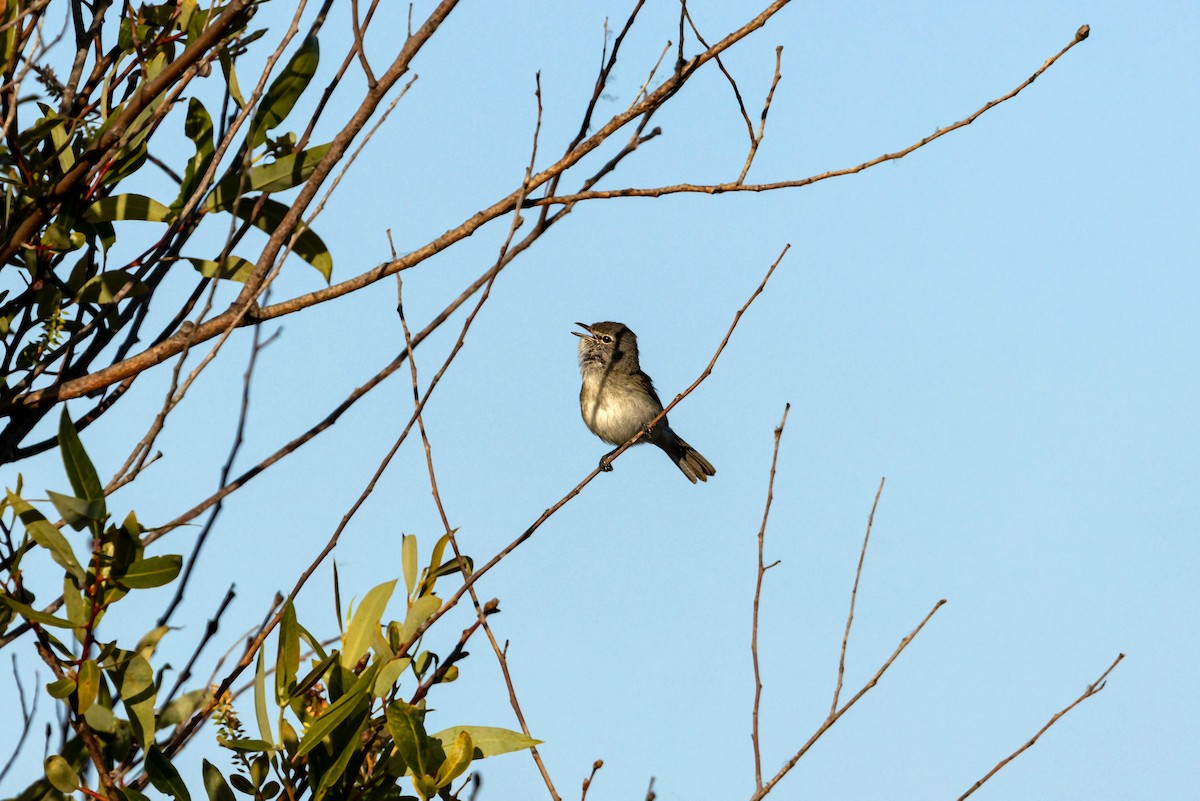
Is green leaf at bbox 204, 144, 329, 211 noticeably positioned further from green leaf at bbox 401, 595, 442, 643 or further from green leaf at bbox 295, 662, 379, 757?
green leaf at bbox 295, 662, 379, 757

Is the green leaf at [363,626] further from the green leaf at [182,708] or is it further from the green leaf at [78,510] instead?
the green leaf at [78,510]

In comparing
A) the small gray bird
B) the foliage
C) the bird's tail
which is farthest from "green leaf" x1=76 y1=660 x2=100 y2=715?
the bird's tail

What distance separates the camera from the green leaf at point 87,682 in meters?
2.10

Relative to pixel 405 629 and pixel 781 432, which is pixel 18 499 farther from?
pixel 781 432

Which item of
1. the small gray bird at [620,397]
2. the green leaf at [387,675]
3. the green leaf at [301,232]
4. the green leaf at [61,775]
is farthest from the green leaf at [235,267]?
the small gray bird at [620,397]

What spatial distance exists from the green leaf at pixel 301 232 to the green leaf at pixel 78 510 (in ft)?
3.14

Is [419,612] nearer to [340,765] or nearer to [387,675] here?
[387,675]

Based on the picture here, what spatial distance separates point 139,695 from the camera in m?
2.22

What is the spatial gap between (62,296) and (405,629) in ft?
3.52

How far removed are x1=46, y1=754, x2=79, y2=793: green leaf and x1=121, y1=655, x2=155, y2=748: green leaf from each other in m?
0.13

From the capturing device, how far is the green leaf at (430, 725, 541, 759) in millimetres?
2342

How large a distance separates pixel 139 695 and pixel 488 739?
0.61m

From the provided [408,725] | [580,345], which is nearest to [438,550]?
[408,725]

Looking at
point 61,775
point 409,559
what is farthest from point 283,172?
point 61,775
